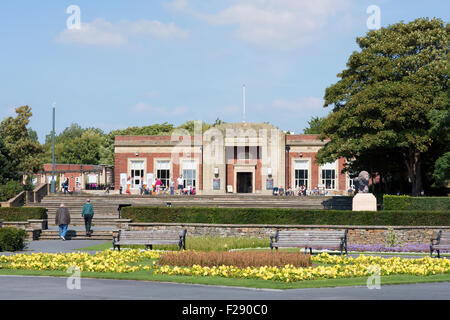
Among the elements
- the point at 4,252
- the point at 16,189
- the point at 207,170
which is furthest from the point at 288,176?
the point at 4,252

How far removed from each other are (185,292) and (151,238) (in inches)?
385

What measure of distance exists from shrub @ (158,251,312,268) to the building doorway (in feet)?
147

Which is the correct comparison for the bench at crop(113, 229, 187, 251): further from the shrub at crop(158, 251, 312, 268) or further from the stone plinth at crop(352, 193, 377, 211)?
the stone plinth at crop(352, 193, 377, 211)

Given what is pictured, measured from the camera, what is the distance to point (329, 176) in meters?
62.1

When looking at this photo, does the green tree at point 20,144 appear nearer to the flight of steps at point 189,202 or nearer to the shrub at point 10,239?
the flight of steps at point 189,202

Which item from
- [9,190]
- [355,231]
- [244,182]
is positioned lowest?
[355,231]

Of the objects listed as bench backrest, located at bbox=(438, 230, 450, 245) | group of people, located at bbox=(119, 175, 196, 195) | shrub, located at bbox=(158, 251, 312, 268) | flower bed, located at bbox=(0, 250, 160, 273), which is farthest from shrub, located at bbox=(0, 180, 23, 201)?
bench backrest, located at bbox=(438, 230, 450, 245)

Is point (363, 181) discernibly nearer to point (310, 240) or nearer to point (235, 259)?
point (310, 240)

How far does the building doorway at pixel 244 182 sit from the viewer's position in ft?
205

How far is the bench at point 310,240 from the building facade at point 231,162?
1431 inches

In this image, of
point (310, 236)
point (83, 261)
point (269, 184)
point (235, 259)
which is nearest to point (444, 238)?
point (310, 236)

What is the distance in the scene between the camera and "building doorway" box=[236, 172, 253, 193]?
62594 millimetres

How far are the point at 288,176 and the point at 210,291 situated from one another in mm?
49627
